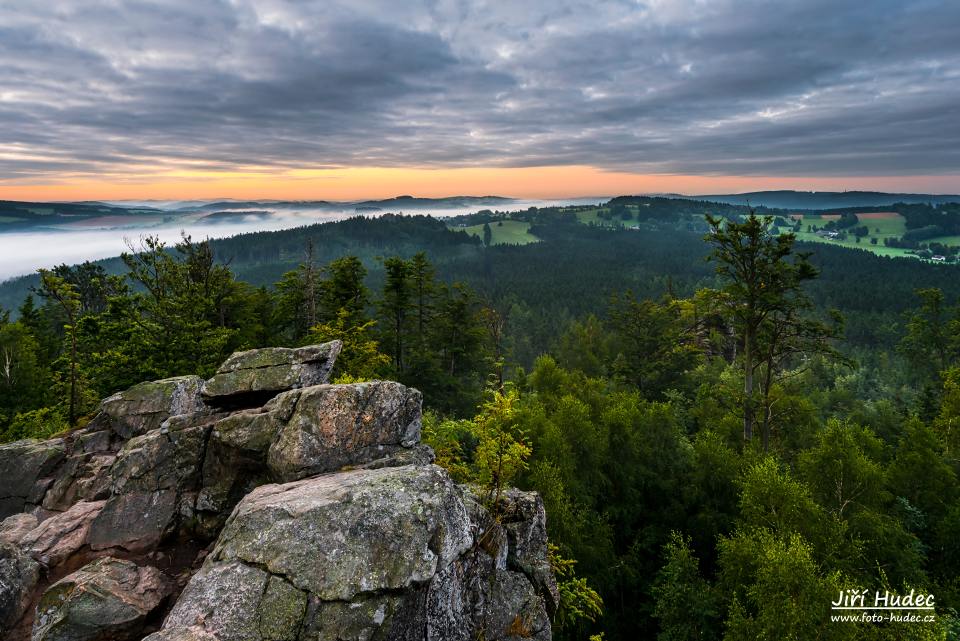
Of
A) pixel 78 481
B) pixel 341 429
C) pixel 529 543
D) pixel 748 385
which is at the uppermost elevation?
pixel 341 429

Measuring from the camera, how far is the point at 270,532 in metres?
9.62

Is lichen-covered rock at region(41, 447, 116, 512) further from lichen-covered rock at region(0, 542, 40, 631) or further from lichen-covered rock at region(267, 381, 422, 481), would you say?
lichen-covered rock at region(267, 381, 422, 481)

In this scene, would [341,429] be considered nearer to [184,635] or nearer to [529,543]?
[184,635]

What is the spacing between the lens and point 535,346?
12500 centimetres

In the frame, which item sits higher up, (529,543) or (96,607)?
(96,607)

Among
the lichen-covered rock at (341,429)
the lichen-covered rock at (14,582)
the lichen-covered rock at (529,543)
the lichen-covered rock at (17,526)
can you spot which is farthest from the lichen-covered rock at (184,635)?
the lichen-covered rock at (17,526)

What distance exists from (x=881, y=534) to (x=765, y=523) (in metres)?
5.31

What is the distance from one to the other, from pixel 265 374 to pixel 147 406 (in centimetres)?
672

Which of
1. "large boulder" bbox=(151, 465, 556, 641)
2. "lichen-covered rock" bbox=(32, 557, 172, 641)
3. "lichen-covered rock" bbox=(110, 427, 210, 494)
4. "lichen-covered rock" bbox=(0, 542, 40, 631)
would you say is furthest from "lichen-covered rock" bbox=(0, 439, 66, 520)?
"large boulder" bbox=(151, 465, 556, 641)

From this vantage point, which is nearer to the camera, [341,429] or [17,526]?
[341,429]

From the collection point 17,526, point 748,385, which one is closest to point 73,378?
point 17,526

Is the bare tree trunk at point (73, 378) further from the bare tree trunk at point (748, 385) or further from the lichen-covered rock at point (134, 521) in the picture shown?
the bare tree trunk at point (748, 385)

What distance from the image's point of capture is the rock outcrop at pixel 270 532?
29.0 feet

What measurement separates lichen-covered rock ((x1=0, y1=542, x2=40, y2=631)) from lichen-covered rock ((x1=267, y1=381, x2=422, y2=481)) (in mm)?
Result: 6299
